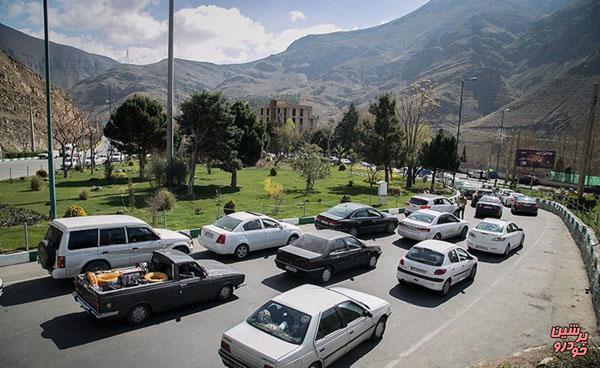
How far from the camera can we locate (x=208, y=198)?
83.5 ft

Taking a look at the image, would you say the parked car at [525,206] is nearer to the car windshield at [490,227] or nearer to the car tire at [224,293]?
the car windshield at [490,227]

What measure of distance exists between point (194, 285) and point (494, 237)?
38.2 feet

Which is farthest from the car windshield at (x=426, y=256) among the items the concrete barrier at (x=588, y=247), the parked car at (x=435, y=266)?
the concrete barrier at (x=588, y=247)

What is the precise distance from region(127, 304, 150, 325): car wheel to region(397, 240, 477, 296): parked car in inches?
273

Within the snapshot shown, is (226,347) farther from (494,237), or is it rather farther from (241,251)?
(494,237)

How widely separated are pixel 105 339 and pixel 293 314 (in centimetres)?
390

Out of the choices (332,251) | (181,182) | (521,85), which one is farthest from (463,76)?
(332,251)

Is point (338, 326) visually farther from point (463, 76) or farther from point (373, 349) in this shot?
point (463, 76)

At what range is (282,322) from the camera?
21.7 ft

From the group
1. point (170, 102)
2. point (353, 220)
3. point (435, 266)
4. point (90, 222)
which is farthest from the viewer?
point (170, 102)

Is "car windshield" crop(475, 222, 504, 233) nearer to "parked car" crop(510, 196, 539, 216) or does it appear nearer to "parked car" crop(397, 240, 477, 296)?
"parked car" crop(397, 240, 477, 296)

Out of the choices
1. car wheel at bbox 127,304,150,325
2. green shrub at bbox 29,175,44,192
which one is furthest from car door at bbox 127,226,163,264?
green shrub at bbox 29,175,44,192

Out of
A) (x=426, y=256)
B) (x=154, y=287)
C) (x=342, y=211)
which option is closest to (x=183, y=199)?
(x=342, y=211)

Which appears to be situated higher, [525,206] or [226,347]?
[226,347]
